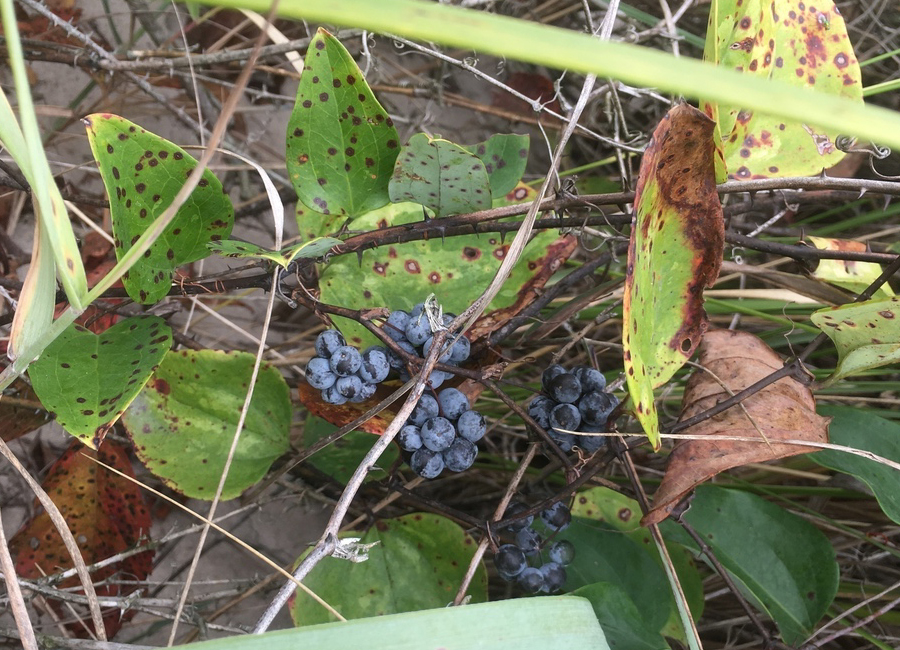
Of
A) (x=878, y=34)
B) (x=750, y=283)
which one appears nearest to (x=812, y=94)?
(x=750, y=283)

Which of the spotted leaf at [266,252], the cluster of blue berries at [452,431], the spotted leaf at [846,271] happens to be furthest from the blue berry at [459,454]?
the spotted leaf at [846,271]

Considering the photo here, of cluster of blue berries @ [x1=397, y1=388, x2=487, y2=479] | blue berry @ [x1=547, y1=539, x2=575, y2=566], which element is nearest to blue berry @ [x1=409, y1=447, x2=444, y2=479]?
cluster of blue berries @ [x1=397, y1=388, x2=487, y2=479]

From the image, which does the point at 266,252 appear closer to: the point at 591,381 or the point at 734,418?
the point at 591,381

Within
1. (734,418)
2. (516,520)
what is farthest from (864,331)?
(516,520)

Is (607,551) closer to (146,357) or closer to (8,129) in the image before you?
(146,357)

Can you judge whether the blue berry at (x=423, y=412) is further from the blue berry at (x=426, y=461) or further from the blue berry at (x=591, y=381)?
the blue berry at (x=591, y=381)
